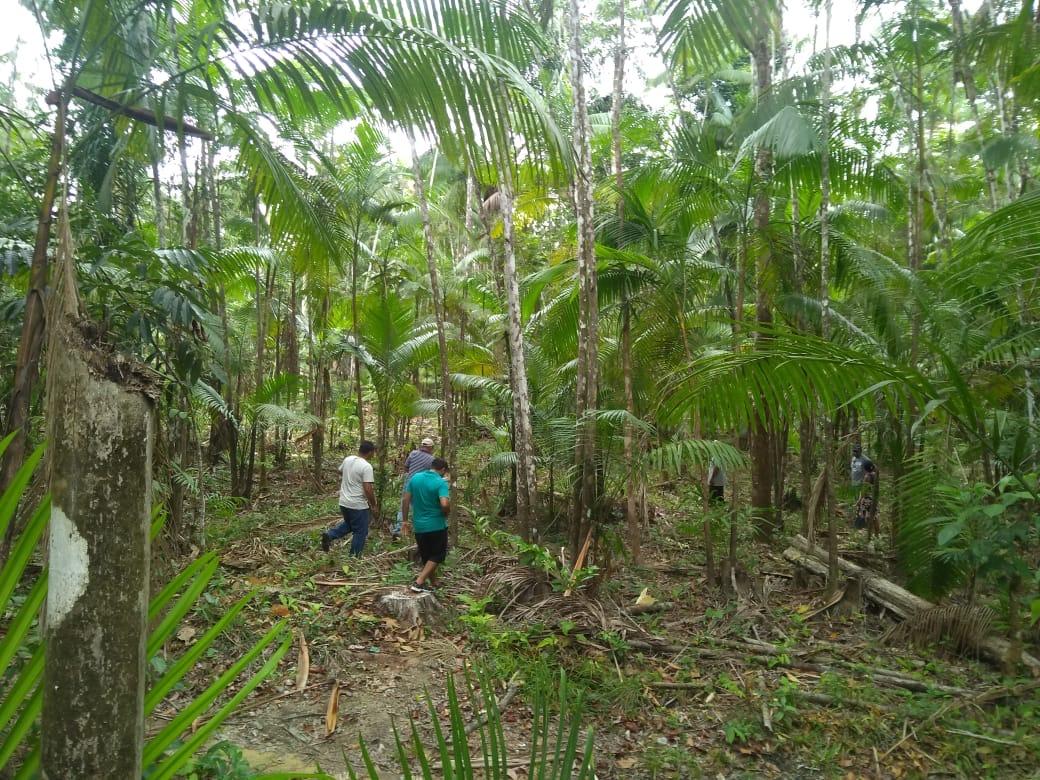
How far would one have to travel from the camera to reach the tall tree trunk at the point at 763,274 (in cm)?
677

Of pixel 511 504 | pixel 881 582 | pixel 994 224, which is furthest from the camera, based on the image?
pixel 511 504

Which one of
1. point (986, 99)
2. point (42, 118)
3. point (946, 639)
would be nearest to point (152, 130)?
point (42, 118)

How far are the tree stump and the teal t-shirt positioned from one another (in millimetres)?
694

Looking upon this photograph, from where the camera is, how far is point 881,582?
6527 mm

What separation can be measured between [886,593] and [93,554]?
279 inches

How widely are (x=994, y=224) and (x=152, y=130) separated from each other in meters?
4.35

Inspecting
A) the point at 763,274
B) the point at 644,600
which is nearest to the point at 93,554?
the point at 644,600

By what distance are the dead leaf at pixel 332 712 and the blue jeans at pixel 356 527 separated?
2904mm

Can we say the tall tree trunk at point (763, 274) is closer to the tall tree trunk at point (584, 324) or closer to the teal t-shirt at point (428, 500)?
the tall tree trunk at point (584, 324)

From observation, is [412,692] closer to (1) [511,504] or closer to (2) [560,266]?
(2) [560,266]

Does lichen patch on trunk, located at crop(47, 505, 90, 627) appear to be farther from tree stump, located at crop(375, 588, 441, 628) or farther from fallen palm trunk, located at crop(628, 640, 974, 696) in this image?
tree stump, located at crop(375, 588, 441, 628)

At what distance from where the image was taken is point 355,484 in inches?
296

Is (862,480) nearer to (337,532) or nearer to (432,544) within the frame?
(432,544)

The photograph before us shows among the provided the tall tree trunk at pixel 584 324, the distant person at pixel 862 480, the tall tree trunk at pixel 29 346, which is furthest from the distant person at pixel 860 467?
the tall tree trunk at pixel 29 346
